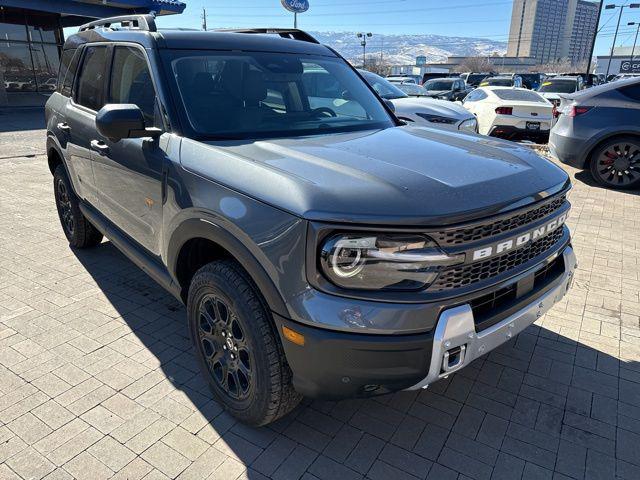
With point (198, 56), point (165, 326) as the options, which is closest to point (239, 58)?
point (198, 56)

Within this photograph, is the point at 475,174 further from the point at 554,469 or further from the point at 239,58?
the point at 239,58

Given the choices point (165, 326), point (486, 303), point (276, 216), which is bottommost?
point (165, 326)

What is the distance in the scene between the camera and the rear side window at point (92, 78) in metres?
3.68

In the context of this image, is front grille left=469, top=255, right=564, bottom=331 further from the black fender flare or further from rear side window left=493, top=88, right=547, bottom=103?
rear side window left=493, top=88, right=547, bottom=103

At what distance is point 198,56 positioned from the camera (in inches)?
119

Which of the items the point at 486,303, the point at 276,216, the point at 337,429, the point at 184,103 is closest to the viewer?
the point at 276,216

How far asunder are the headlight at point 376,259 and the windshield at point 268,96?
1.15 metres

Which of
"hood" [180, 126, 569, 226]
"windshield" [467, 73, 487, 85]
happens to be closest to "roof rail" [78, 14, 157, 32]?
"hood" [180, 126, 569, 226]

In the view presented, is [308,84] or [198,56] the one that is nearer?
[198,56]

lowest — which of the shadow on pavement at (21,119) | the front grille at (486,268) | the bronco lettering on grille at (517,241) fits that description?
the shadow on pavement at (21,119)

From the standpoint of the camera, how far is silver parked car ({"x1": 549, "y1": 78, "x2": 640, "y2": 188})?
7113 millimetres

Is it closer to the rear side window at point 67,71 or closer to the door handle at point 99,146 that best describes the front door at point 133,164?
the door handle at point 99,146

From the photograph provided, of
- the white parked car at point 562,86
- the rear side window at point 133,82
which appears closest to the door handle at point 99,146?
the rear side window at point 133,82

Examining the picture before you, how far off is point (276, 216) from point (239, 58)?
163 cm
